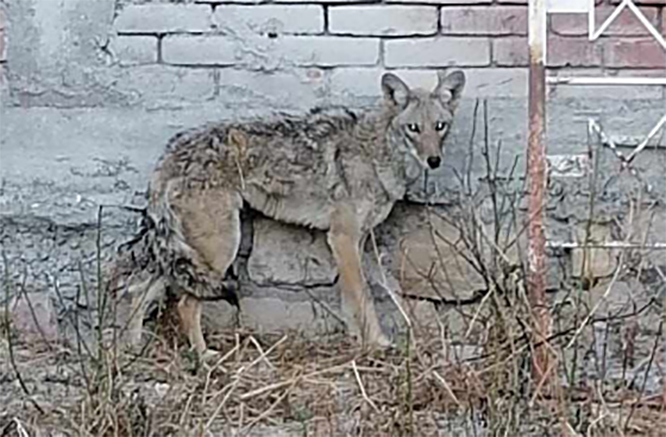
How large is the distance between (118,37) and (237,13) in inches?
18.6

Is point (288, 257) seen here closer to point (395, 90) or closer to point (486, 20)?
point (395, 90)

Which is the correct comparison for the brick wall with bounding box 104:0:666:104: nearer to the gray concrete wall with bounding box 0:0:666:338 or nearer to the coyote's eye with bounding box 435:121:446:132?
the gray concrete wall with bounding box 0:0:666:338

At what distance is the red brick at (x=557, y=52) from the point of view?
19.0 ft

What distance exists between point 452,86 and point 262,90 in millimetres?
742

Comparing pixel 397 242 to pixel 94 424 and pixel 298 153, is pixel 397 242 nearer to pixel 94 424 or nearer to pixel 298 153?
pixel 298 153

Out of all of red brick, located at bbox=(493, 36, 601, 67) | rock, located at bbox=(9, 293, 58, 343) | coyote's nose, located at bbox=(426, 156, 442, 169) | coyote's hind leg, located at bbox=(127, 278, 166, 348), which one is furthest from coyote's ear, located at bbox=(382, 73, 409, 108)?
rock, located at bbox=(9, 293, 58, 343)

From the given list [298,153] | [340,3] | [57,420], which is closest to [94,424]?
[57,420]

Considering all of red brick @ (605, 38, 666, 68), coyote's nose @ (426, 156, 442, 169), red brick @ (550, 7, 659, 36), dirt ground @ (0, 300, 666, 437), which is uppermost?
red brick @ (550, 7, 659, 36)

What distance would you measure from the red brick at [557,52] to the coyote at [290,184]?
23 cm

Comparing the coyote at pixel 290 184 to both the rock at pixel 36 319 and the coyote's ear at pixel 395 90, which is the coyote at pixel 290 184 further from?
the rock at pixel 36 319

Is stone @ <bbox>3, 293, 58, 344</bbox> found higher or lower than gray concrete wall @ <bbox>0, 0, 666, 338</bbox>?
lower

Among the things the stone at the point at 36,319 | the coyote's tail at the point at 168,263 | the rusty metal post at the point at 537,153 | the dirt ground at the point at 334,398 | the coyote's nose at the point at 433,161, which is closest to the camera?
the dirt ground at the point at 334,398

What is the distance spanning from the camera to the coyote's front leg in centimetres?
584

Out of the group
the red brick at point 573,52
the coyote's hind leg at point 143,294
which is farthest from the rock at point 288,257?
the red brick at point 573,52
